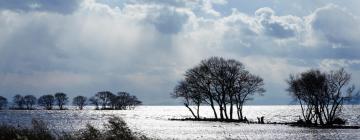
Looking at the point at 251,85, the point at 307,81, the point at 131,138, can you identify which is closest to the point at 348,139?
the point at 131,138

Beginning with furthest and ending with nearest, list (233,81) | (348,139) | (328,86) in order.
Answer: (233,81)
(328,86)
(348,139)

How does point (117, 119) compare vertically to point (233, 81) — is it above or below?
below

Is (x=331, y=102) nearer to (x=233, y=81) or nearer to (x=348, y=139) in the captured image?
(x=233, y=81)

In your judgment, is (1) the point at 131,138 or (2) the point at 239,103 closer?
(1) the point at 131,138

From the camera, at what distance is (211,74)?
345 feet

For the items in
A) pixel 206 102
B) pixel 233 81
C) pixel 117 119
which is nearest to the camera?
pixel 117 119

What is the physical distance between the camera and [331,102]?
88.5 meters

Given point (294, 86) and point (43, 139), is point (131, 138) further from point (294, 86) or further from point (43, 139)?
point (294, 86)

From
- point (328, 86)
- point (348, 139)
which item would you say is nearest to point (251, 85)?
point (328, 86)

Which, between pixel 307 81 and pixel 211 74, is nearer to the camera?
pixel 307 81

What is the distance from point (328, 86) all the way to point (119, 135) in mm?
70124

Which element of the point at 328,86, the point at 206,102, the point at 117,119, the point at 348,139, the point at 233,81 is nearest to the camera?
the point at 117,119

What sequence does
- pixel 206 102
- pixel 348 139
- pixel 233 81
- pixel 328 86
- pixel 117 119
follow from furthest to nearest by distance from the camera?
pixel 206 102 < pixel 233 81 < pixel 328 86 < pixel 348 139 < pixel 117 119

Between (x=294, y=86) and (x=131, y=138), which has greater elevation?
(x=294, y=86)
